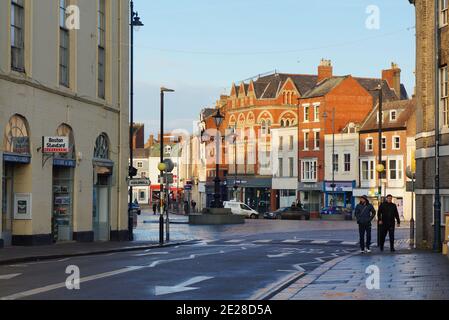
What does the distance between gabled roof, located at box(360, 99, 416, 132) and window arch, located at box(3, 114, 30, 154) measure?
58.6m

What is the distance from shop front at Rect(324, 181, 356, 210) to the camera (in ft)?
294

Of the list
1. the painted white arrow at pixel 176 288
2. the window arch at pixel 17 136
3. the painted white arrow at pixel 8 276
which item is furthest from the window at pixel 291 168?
the painted white arrow at pixel 176 288

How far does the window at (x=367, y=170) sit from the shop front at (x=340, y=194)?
1.61 meters

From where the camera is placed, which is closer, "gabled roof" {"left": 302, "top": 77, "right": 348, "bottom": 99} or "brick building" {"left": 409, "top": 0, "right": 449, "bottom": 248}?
"brick building" {"left": 409, "top": 0, "right": 449, "bottom": 248}

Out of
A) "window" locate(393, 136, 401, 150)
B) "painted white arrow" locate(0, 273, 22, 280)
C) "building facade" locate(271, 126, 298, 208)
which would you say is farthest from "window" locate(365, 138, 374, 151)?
"painted white arrow" locate(0, 273, 22, 280)

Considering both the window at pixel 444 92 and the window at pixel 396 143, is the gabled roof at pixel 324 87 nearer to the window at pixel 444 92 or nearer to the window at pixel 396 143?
the window at pixel 396 143

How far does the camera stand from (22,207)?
29.4 meters

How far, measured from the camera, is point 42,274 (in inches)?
741

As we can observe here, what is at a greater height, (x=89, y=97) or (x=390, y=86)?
(x=390, y=86)

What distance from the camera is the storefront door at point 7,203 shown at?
28.9 m

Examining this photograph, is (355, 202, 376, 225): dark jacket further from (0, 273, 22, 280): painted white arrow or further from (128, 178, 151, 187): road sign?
(0, 273, 22, 280): painted white arrow

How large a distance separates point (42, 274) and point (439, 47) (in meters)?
16.2
